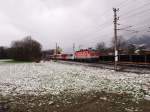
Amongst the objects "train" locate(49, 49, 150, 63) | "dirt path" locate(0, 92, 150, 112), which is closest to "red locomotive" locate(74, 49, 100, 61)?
"train" locate(49, 49, 150, 63)

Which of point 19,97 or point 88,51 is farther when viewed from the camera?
point 88,51

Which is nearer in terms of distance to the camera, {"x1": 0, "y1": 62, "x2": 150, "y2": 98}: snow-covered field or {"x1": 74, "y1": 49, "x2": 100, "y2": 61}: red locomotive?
{"x1": 0, "y1": 62, "x2": 150, "y2": 98}: snow-covered field

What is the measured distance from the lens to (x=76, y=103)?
38.5ft

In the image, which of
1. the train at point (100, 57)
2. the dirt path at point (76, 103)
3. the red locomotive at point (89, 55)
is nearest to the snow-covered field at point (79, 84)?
the dirt path at point (76, 103)

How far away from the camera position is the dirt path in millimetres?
10547

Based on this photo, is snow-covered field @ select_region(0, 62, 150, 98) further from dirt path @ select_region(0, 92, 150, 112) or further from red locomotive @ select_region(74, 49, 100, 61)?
red locomotive @ select_region(74, 49, 100, 61)

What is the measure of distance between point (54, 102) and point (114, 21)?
89.1 ft

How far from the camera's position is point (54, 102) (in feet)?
39.8

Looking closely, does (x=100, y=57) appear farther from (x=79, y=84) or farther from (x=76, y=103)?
(x=76, y=103)

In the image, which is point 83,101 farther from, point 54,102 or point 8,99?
point 8,99

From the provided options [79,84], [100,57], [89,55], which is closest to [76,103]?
[79,84]

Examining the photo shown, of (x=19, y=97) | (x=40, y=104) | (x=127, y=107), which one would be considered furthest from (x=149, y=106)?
(x=19, y=97)

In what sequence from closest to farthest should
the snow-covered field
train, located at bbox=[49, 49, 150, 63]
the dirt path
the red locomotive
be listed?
the dirt path, the snow-covered field, train, located at bbox=[49, 49, 150, 63], the red locomotive

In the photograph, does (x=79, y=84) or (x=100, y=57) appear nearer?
(x=79, y=84)
